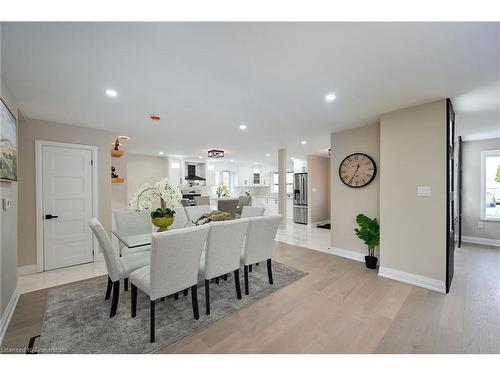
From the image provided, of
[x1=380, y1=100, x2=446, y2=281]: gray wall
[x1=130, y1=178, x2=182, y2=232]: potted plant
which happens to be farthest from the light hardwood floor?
[x1=130, y1=178, x2=182, y2=232]: potted plant

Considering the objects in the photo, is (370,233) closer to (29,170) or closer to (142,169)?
(29,170)

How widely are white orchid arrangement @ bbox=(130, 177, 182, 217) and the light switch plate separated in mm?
3107

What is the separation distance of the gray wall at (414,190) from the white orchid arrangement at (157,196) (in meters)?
2.97

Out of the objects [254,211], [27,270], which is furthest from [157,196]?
[27,270]

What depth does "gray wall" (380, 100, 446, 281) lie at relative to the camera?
2.56m

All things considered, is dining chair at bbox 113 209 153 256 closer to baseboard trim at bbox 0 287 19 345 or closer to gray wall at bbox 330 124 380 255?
baseboard trim at bbox 0 287 19 345

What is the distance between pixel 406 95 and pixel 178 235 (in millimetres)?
2926

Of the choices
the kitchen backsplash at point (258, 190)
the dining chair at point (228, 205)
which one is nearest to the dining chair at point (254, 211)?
the dining chair at point (228, 205)

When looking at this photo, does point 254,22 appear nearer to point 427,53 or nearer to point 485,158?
point 427,53

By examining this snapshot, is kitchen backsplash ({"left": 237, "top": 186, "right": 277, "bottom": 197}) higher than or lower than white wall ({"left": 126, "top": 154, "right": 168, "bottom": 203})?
Answer: lower

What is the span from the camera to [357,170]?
3.74 m

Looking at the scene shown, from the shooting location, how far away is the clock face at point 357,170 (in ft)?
11.7

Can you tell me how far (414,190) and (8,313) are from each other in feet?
15.8

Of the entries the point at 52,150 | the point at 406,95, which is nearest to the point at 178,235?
the point at 406,95
